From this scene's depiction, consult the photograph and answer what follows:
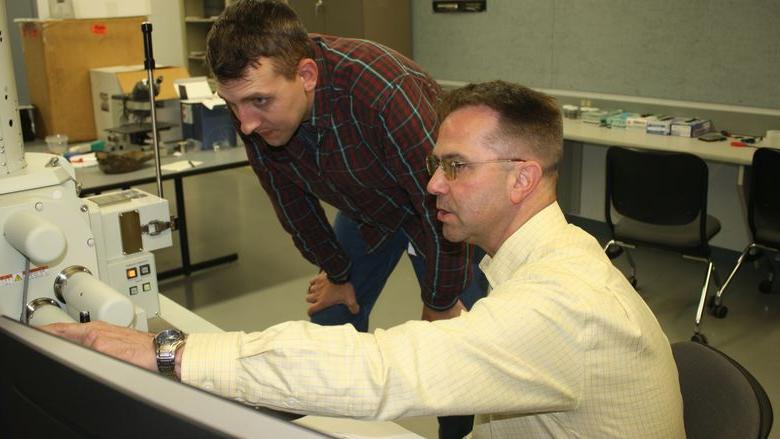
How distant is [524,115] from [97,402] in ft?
2.74

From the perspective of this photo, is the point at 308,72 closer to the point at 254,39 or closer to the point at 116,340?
the point at 254,39

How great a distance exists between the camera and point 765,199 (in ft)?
10.9

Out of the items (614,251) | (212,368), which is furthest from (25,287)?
(614,251)

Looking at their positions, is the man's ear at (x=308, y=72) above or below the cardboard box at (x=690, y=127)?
above

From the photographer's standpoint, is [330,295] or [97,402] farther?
[330,295]

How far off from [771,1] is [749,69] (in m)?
0.37

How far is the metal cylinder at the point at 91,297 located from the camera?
1.23 m

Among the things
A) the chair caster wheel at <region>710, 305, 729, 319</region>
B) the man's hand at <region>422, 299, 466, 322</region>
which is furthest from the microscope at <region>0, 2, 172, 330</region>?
the chair caster wheel at <region>710, 305, 729, 319</region>

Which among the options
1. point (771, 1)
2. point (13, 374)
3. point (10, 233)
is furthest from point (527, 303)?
point (771, 1)

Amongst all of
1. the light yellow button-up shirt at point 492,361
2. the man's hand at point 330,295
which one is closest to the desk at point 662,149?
the man's hand at point 330,295

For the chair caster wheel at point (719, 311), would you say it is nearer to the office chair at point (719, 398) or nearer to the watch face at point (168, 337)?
the office chair at point (719, 398)

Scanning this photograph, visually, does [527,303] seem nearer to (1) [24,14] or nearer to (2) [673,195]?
(2) [673,195]

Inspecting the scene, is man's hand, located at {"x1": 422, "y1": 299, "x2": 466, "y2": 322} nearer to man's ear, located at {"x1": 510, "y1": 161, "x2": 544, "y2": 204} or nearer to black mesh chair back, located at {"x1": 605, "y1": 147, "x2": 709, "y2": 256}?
man's ear, located at {"x1": 510, "y1": 161, "x2": 544, "y2": 204}

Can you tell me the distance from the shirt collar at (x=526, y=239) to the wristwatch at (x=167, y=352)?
0.52 meters
